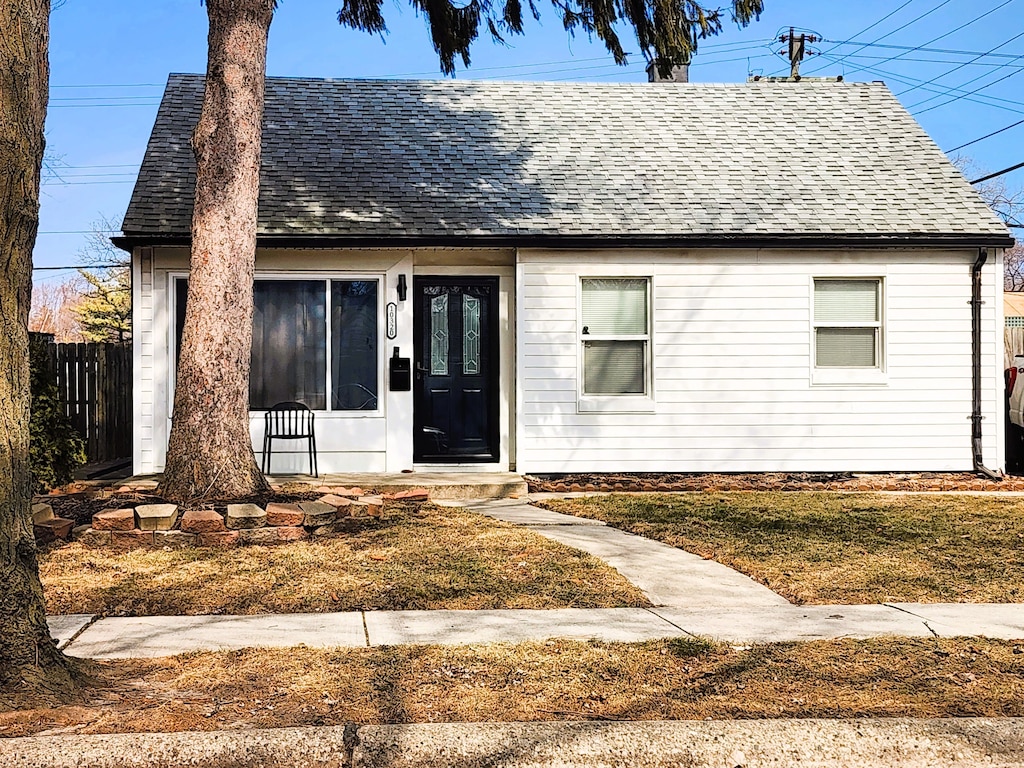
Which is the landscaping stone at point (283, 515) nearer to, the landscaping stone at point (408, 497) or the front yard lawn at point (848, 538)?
the landscaping stone at point (408, 497)

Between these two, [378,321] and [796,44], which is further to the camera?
[796,44]

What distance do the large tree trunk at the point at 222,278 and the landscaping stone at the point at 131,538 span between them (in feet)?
2.58

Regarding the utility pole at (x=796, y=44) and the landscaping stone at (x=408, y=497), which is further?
the utility pole at (x=796, y=44)

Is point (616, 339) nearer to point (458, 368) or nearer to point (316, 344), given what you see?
point (458, 368)

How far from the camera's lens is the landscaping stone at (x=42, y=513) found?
7.38 metres

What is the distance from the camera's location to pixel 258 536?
7496mm

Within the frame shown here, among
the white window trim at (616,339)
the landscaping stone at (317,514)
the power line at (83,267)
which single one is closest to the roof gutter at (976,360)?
the white window trim at (616,339)

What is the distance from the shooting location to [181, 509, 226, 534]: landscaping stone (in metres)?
7.39

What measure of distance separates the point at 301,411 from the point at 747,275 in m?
5.61

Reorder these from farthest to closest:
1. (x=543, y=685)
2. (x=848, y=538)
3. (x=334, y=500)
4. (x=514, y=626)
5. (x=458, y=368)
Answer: (x=458, y=368), (x=334, y=500), (x=848, y=538), (x=514, y=626), (x=543, y=685)

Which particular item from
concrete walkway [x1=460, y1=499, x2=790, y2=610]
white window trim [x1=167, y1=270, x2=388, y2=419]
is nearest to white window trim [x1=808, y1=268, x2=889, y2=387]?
Result: concrete walkway [x1=460, y1=499, x2=790, y2=610]

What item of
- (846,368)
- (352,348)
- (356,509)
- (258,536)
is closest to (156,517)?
(258,536)

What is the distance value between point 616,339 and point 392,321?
107 inches

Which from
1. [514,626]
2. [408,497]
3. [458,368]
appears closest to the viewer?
[514,626]
